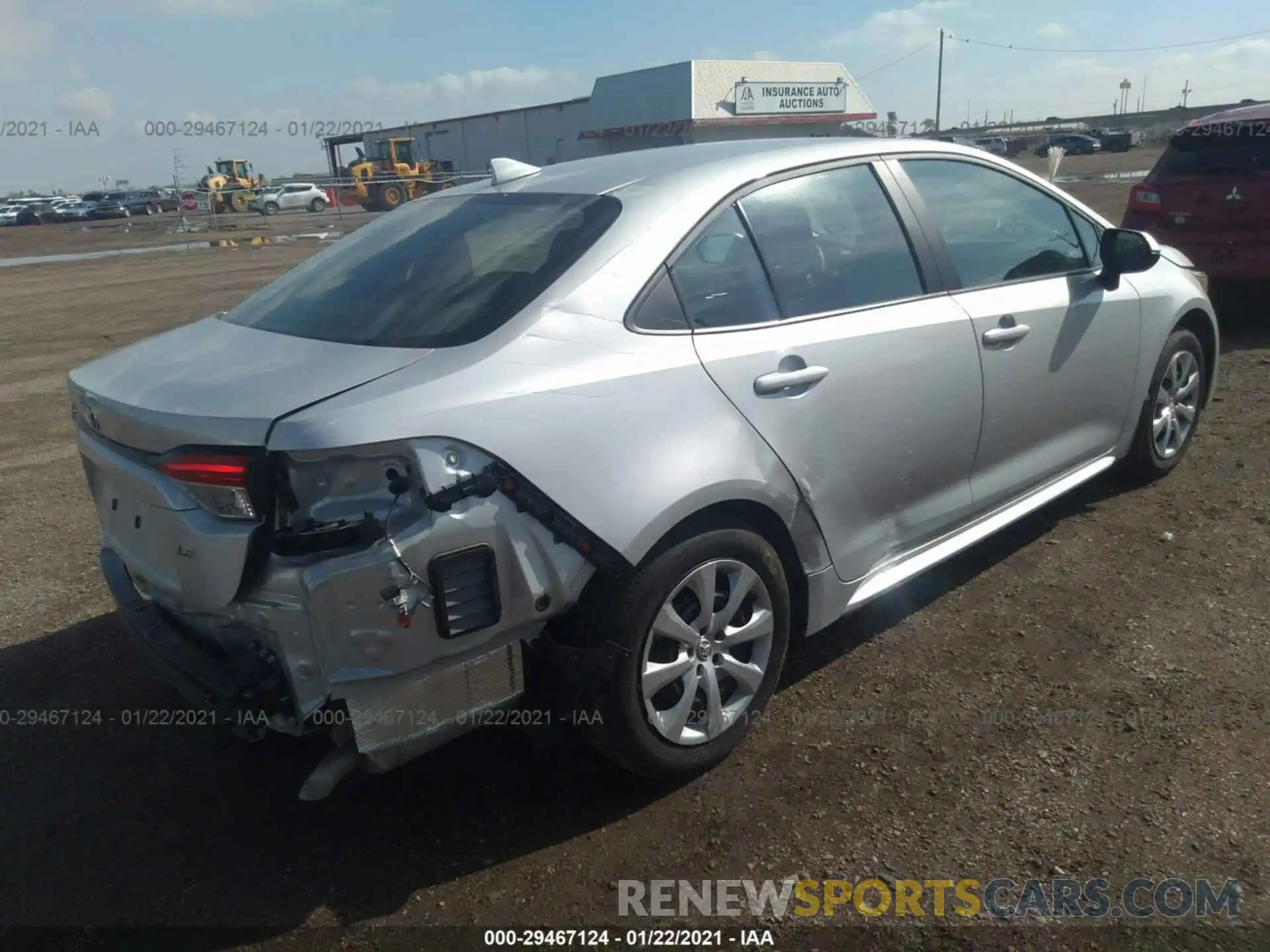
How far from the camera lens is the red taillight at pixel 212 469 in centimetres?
228

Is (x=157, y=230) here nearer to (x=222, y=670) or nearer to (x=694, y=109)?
(x=694, y=109)

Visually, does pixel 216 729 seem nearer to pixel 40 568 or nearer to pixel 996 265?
pixel 40 568

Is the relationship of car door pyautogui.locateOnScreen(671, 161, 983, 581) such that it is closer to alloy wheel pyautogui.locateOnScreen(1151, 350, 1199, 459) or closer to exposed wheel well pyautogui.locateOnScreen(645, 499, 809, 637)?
exposed wheel well pyautogui.locateOnScreen(645, 499, 809, 637)

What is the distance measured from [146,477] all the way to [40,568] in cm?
267

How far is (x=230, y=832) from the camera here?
279 cm

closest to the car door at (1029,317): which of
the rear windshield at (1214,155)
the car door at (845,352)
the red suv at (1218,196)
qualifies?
the car door at (845,352)

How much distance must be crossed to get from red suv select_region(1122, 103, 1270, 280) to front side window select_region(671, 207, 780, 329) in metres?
6.14

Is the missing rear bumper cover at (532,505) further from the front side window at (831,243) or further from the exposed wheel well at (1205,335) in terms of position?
the exposed wheel well at (1205,335)

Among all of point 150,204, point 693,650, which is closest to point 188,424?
point 693,650

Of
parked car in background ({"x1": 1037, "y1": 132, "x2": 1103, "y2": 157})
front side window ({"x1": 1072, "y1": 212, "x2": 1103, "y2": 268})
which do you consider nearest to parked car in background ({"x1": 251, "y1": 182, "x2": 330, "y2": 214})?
parked car in background ({"x1": 1037, "y1": 132, "x2": 1103, "y2": 157})

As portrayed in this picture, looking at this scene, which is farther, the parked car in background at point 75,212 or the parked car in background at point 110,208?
the parked car in background at point 75,212

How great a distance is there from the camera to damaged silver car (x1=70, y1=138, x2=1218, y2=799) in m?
2.29

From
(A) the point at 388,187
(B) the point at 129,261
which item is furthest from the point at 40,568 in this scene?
(A) the point at 388,187

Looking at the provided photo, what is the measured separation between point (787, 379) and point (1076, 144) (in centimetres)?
5812
